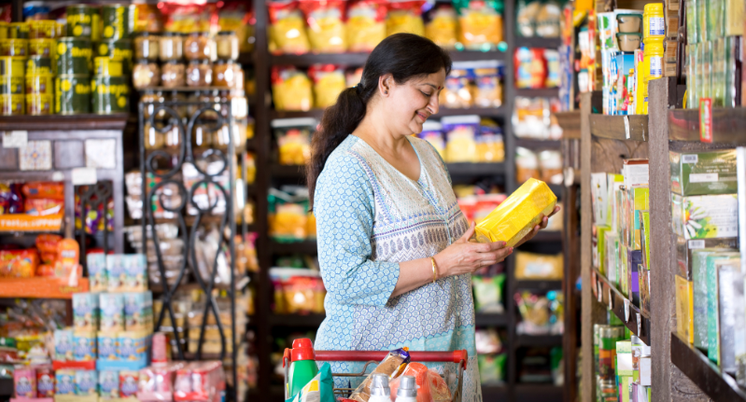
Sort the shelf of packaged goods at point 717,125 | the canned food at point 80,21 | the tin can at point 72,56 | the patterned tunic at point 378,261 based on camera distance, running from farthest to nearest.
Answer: the canned food at point 80,21
the tin can at point 72,56
the patterned tunic at point 378,261
the shelf of packaged goods at point 717,125

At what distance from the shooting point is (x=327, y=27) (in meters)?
4.17

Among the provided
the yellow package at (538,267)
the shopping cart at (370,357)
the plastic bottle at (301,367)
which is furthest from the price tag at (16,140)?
the yellow package at (538,267)

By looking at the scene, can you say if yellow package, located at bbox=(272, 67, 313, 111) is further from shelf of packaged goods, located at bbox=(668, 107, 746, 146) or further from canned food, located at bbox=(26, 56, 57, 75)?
shelf of packaged goods, located at bbox=(668, 107, 746, 146)

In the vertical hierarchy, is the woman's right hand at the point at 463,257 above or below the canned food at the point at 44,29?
below

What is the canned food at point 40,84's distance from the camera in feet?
11.1

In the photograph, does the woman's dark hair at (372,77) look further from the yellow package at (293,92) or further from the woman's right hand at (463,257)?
the yellow package at (293,92)

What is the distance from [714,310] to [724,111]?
1.06 ft

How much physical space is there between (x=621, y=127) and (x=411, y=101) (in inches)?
21.2

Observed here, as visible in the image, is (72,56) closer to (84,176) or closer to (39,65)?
(39,65)

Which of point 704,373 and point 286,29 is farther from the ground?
point 286,29

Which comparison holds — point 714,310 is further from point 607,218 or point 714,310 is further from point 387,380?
point 607,218

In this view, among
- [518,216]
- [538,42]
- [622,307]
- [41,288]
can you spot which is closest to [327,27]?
[538,42]

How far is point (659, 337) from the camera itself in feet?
4.69

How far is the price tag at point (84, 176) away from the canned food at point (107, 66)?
17.6 inches
